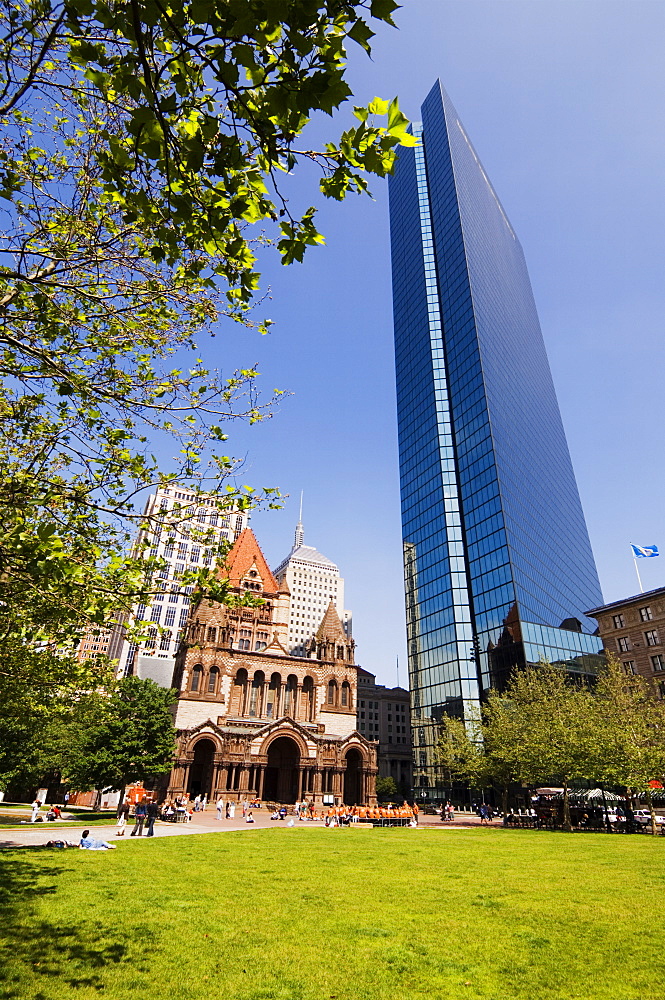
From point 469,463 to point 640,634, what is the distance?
3042 cm

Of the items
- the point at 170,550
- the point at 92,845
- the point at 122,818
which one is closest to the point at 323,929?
the point at 92,845

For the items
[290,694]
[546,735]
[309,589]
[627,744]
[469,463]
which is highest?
[309,589]

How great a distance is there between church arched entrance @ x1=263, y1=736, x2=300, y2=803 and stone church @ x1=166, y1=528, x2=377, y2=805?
0.30ft

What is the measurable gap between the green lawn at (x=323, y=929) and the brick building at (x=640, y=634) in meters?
45.7

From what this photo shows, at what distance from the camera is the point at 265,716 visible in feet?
182

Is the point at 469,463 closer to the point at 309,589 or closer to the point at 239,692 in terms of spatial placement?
the point at 239,692

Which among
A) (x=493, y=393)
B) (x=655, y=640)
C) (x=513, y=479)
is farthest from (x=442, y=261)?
(x=655, y=640)

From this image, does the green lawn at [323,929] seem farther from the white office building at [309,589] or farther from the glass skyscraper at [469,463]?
the white office building at [309,589]

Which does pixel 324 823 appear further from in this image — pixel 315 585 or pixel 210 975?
pixel 315 585

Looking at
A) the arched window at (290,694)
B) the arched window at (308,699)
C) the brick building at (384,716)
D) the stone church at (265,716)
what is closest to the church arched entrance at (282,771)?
the stone church at (265,716)

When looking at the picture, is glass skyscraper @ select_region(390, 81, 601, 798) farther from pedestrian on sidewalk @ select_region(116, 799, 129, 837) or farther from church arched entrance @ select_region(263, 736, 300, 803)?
pedestrian on sidewalk @ select_region(116, 799, 129, 837)

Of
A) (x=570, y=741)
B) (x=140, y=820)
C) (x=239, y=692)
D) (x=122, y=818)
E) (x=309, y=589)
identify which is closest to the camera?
(x=140, y=820)

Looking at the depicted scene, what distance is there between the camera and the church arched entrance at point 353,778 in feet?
183

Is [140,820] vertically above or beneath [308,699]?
beneath
